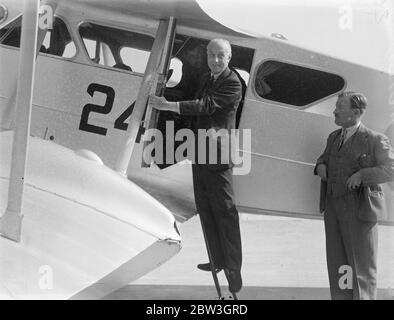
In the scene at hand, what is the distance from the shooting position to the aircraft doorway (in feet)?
11.8

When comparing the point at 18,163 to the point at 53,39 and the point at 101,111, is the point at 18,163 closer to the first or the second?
the point at 101,111

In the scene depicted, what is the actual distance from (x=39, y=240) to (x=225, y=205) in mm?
945

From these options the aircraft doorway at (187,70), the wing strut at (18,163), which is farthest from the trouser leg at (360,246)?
the wing strut at (18,163)

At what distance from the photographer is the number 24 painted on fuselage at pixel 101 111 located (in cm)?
385

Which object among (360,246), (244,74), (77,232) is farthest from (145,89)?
(360,246)

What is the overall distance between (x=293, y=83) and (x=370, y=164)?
625 millimetres

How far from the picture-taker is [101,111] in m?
3.89

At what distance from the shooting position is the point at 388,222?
11.7 ft

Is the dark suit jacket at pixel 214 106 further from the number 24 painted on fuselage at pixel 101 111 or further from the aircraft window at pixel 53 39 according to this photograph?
the aircraft window at pixel 53 39

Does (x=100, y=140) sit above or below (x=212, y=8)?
below

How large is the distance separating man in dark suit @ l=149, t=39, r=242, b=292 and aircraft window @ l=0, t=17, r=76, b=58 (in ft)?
2.33
